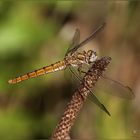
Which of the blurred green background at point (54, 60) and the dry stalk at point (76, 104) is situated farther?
the blurred green background at point (54, 60)

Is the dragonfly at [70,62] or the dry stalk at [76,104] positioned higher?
the dragonfly at [70,62]

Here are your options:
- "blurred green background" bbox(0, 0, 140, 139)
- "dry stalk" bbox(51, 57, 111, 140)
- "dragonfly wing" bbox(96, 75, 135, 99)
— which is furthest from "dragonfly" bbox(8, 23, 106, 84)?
"dry stalk" bbox(51, 57, 111, 140)

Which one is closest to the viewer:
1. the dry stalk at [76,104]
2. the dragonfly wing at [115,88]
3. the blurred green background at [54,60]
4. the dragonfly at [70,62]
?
the dry stalk at [76,104]

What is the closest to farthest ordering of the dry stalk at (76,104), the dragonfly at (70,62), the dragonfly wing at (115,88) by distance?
the dry stalk at (76,104), the dragonfly wing at (115,88), the dragonfly at (70,62)

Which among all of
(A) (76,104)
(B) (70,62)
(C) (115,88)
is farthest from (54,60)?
(A) (76,104)

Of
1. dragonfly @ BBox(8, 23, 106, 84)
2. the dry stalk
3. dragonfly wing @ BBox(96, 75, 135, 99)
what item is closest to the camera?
the dry stalk

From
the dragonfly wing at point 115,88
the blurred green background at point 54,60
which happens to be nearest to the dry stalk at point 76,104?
the dragonfly wing at point 115,88

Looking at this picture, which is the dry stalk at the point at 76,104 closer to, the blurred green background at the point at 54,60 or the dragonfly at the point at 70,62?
the dragonfly at the point at 70,62

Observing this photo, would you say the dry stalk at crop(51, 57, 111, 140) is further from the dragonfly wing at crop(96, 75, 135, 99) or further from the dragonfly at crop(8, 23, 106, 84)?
the dragonfly at crop(8, 23, 106, 84)

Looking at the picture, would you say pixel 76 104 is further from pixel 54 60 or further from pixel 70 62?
pixel 54 60
